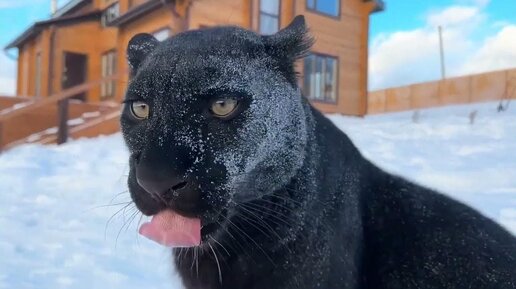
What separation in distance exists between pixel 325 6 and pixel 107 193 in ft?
32.8

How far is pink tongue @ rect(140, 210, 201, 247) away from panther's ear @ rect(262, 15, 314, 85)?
737 mm

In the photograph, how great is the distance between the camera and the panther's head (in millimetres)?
1885

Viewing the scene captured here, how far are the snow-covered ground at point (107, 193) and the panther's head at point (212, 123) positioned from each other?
0.66 meters

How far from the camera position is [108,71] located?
1465 cm

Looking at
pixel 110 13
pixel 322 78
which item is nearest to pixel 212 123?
pixel 322 78

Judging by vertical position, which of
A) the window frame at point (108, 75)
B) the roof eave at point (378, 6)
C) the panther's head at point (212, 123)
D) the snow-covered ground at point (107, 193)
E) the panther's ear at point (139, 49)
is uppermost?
the roof eave at point (378, 6)

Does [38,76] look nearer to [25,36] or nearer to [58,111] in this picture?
[25,36]

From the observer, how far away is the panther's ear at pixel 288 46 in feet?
7.66

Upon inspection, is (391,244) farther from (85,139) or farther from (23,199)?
(85,139)

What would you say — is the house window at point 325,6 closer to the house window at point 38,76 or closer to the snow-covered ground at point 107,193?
the snow-covered ground at point 107,193

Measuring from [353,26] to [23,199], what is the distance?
11.5 meters

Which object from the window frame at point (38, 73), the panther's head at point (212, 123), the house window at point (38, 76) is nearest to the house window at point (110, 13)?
the window frame at point (38, 73)

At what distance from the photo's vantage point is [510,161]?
8484mm

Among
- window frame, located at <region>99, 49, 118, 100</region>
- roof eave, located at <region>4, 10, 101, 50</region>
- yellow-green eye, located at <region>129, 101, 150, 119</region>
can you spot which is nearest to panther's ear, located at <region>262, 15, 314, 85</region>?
yellow-green eye, located at <region>129, 101, 150, 119</region>
